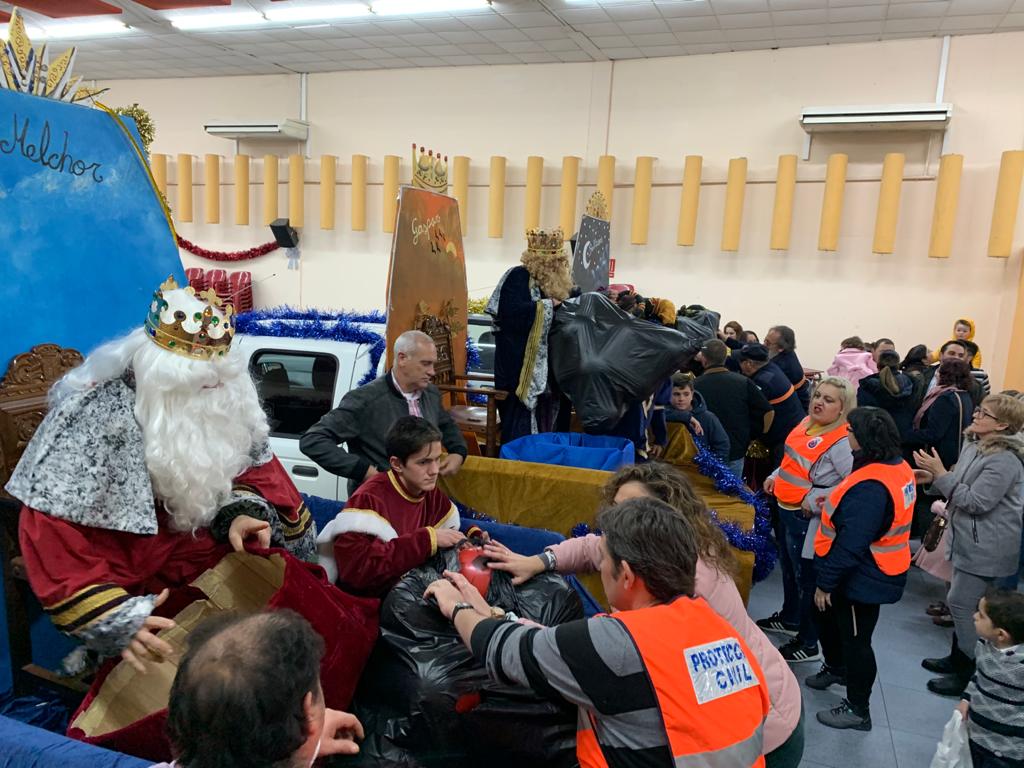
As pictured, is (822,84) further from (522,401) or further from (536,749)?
(536,749)

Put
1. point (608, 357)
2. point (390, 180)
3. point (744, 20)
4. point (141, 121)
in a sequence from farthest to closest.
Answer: point (390, 180), point (744, 20), point (608, 357), point (141, 121)

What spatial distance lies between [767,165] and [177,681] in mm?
9363

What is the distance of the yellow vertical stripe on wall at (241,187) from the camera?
1145 centimetres

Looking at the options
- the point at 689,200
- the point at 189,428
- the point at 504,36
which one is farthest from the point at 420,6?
the point at 189,428

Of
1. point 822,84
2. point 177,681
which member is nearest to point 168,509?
point 177,681

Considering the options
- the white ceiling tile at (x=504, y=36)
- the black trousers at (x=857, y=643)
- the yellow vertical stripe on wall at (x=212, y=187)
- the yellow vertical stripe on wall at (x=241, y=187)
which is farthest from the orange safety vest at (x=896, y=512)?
Result: the yellow vertical stripe on wall at (x=212, y=187)

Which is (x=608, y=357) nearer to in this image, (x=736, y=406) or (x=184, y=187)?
(x=736, y=406)

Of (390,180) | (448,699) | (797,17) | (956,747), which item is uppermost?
(797,17)

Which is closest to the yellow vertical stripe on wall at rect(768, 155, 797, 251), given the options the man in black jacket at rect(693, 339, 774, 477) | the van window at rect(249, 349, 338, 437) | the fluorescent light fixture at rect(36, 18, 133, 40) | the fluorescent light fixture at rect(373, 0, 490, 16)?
the fluorescent light fixture at rect(373, 0, 490, 16)

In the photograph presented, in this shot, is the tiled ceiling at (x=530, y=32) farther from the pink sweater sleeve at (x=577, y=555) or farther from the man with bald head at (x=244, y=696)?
the man with bald head at (x=244, y=696)

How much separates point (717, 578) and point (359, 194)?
9.97 meters

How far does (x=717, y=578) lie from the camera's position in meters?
1.89

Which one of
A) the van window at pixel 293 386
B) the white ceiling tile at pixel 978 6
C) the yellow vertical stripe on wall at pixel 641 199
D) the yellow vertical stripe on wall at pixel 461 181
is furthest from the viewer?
the yellow vertical stripe on wall at pixel 461 181

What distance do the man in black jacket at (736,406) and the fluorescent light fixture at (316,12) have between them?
6.28 m
